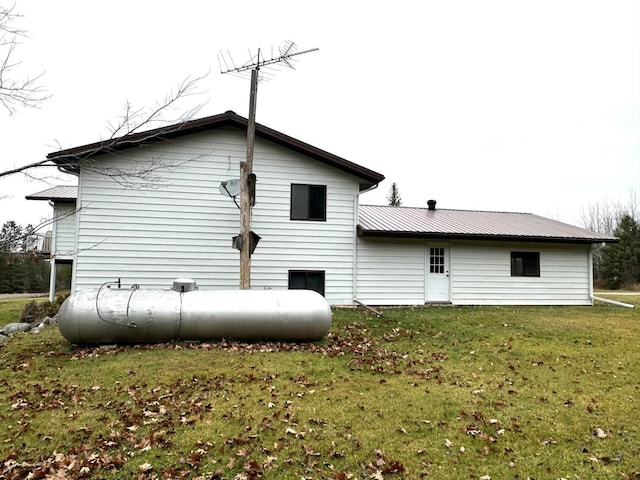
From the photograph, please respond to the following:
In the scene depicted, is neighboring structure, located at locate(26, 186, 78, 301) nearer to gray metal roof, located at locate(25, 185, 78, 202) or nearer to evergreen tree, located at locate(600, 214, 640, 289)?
gray metal roof, located at locate(25, 185, 78, 202)

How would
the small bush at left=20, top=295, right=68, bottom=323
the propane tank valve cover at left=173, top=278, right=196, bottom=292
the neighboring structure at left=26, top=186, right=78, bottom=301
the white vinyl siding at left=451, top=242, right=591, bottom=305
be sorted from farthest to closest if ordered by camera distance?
the white vinyl siding at left=451, top=242, right=591, bottom=305 → the neighboring structure at left=26, top=186, right=78, bottom=301 → the small bush at left=20, top=295, right=68, bottom=323 → the propane tank valve cover at left=173, top=278, right=196, bottom=292

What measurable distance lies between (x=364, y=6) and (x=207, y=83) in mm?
4770

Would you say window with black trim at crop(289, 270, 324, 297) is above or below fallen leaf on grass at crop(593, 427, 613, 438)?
above

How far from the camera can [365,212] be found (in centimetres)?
1484

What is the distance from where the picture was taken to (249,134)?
→ 10188 millimetres

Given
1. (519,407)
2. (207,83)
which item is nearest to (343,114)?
(207,83)

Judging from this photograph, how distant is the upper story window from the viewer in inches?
467

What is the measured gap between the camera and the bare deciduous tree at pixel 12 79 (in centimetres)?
538

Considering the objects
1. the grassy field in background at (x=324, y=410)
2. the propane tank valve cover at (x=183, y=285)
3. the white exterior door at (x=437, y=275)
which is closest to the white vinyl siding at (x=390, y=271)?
the white exterior door at (x=437, y=275)

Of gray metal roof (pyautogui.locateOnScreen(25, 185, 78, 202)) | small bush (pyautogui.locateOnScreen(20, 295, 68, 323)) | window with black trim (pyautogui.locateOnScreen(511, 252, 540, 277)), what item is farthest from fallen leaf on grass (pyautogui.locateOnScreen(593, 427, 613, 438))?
gray metal roof (pyautogui.locateOnScreen(25, 185, 78, 202))

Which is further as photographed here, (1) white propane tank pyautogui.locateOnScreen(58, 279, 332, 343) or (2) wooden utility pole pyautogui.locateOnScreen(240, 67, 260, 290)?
(2) wooden utility pole pyautogui.locateOnScreen(240, 67, 260, 290)

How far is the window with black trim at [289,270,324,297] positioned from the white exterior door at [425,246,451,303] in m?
3.52

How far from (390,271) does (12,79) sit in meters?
9.99

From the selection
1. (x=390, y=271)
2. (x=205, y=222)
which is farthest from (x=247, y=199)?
(x=390, y=271)
